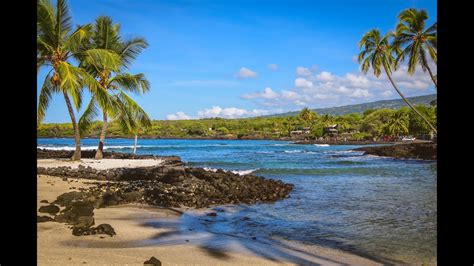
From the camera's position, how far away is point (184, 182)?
1520cm

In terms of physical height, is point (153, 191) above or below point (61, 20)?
below

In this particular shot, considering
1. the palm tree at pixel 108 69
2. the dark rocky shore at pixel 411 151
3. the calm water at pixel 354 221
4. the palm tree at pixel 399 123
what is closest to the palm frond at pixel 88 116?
the palm tree at pixel 108 69

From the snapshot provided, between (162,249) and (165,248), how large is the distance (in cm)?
11

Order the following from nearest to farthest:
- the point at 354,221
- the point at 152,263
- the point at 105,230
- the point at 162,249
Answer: the point at 152,263
the point at 162,249
the point at 105,230
the point at 354,221

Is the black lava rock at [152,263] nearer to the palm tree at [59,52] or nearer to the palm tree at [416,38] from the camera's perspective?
the palm tree at [59,52]

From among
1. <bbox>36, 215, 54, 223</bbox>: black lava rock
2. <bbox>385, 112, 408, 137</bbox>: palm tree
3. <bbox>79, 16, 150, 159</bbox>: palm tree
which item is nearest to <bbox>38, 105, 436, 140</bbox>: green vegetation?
<bbox>385, 112, 408, 137</bbox>: palm tree

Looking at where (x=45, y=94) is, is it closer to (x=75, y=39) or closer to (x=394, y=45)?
(x=75, y=39)

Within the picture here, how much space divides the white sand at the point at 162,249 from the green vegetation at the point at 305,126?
68602mm

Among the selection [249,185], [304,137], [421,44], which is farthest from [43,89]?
[304,137]

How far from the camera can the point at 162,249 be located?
6574mm

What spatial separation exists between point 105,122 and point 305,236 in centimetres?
1796

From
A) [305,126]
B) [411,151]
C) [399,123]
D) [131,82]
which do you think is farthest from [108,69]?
[305,126]

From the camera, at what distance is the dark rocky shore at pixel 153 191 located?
26.4ft
